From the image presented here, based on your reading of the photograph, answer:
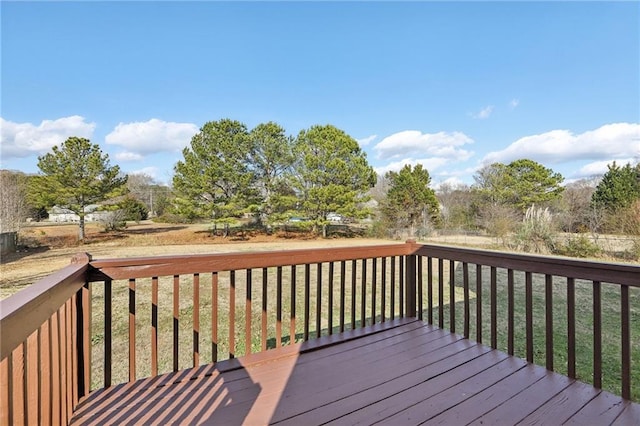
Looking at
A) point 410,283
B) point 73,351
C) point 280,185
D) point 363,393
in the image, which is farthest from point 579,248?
point 280,185

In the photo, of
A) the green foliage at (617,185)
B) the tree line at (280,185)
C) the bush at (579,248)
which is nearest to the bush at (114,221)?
the tree line at (280,185)

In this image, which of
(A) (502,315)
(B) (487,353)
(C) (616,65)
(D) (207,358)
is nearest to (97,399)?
(D) (207,358)

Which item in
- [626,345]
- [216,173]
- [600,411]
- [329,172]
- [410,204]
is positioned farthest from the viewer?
[410,204]

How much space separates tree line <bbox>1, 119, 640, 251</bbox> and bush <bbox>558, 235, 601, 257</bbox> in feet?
11.0

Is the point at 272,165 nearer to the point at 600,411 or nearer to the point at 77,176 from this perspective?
the point at 77,176

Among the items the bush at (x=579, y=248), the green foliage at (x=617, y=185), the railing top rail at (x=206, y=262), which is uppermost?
the green foliage at (x=617, y=185)

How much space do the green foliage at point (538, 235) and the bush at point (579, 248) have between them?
0.93 ft

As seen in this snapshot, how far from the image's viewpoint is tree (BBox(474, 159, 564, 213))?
16797 millimetres

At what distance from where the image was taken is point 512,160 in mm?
17766

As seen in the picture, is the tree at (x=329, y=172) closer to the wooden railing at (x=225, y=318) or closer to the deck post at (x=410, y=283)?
the wooden railing at (x=225, y=318)

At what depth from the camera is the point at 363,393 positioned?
1567mm

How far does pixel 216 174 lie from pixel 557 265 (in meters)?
13.3

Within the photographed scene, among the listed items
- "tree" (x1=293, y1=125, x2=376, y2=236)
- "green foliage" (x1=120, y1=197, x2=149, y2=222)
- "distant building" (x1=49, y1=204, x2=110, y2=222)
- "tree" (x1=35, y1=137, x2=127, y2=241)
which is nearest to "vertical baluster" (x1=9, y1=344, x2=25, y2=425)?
"tree" (x1=293, y1=125, x2=376, y2=236)

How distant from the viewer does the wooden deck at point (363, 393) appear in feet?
4.46
